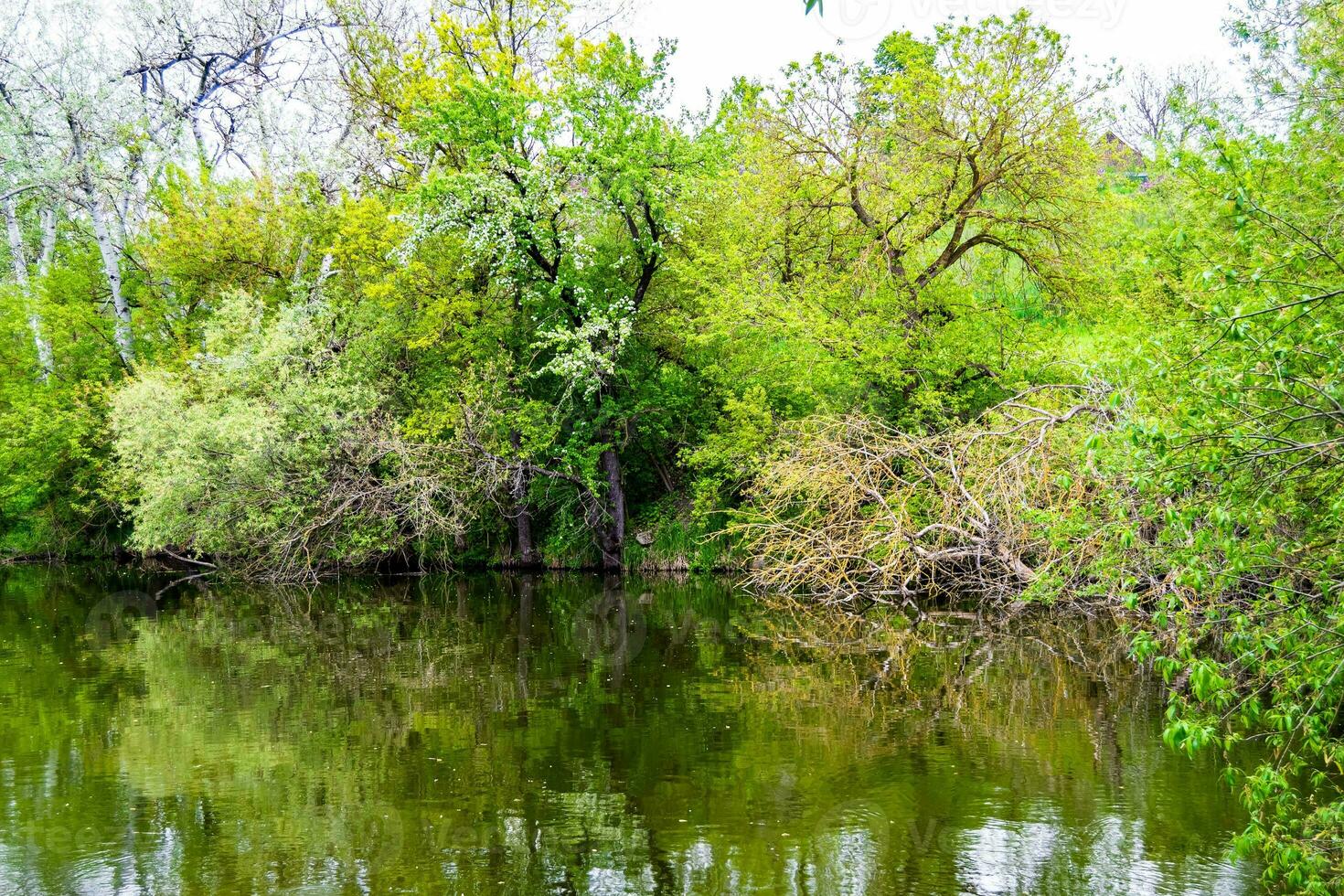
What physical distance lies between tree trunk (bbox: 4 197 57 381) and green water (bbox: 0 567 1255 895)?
67.3 ft

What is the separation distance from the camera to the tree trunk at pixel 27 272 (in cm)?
3353

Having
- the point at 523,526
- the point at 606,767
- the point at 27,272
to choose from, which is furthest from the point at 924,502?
the point at 27,272

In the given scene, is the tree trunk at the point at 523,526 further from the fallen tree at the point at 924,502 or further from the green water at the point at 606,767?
the green water at the point at 606,767

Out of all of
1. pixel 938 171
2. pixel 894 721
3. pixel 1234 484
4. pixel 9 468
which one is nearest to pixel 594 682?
pixel 894 721

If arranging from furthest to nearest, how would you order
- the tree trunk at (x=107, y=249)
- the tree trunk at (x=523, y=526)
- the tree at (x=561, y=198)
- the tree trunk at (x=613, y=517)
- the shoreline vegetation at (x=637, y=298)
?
the tree trunk at (x=107, y=249) → the tree trunk at (x=613, y=517) → the tree trunk at (x=523, y=526) → the tree at (x=561, y=198) → the shoreline vegetation at (x=637, y=298)

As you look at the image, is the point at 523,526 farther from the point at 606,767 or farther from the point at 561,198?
the point at 606,767

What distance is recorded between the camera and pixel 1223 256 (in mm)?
13289

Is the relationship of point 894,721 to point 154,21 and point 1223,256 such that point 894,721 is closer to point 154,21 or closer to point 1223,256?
point 1223,256

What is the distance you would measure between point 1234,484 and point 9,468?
35893mm

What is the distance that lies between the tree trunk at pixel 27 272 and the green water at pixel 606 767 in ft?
67.3

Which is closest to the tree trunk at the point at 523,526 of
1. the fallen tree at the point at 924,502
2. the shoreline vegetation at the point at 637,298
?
the shoreline vegetation at the point at 637,298

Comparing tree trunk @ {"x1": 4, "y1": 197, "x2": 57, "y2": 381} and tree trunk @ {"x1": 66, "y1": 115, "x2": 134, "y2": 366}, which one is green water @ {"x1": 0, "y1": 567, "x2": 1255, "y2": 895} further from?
tree trunk @ {"x1": 4, "y1": 197, "x2": 57, "y2": 381}

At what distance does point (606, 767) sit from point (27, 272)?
1330 inches

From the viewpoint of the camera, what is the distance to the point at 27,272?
34.9 meters
